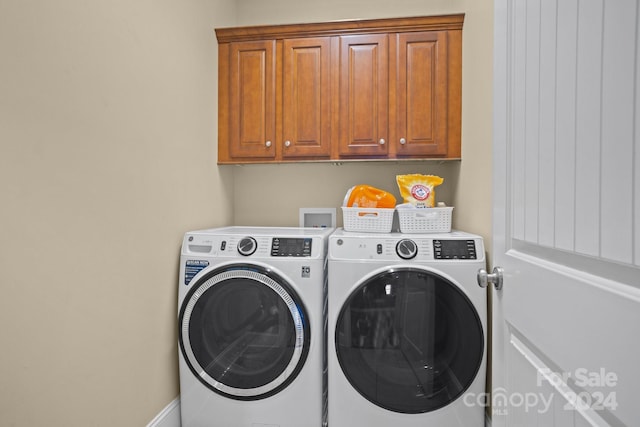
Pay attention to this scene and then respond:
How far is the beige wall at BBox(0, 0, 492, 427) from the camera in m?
0.95

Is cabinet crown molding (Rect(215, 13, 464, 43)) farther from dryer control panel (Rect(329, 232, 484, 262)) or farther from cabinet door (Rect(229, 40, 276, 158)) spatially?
→ dryer control panel (Rect(329, 232, 484, 262))

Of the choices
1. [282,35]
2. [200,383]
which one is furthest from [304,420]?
[282,35]

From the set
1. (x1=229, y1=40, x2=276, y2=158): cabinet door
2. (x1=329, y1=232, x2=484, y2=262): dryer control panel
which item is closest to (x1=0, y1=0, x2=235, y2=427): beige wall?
(x1=229, y1=40, x2=276, y2=158): cabinet door

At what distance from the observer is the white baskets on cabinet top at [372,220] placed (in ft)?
5.81

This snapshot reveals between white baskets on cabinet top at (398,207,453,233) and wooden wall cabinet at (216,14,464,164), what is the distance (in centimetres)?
40

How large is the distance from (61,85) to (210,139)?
3.29 ft

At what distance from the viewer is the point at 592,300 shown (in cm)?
53

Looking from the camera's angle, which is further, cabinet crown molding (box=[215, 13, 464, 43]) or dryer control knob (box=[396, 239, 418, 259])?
cabinet crown molding (box=[215, 13, 464, 43])

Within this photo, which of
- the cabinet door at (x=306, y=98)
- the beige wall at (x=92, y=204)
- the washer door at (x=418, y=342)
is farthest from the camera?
the cabinet door at (x=306, y=98)

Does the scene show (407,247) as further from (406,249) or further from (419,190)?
(419,190)

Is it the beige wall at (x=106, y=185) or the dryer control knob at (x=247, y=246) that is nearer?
the beige wall at (x=106, y=185)

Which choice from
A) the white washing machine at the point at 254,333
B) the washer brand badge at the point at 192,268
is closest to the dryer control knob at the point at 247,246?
the white washing machine at the point at 254,333

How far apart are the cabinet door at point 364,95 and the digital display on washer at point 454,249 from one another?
702 millimetres

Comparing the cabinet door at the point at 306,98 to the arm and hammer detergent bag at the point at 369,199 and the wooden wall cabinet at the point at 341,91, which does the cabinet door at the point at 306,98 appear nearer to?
the wooden wall cabinet at the point at 341,91
